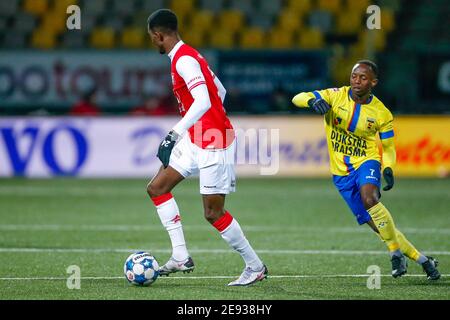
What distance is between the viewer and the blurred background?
66.7ft

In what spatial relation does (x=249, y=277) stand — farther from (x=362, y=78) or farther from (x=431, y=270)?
(x=362, y=78)

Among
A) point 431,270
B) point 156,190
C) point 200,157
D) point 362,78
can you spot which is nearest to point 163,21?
point 200,157

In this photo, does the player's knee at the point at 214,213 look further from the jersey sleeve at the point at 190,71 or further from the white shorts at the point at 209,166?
the jersey sleeve at the point at 190,71

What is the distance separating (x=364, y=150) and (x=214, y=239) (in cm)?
356

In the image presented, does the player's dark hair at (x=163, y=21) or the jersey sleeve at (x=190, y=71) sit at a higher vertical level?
the player's dark hair at (x=163, y=21)

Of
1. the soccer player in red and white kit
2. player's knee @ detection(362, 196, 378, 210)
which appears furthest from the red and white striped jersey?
player's knee @ detection(362, 196, 378, 210)

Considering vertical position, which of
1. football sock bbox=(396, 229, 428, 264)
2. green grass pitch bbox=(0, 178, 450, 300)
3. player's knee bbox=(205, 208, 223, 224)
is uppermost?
player's knee bbox=(205, 208, 223, 224)

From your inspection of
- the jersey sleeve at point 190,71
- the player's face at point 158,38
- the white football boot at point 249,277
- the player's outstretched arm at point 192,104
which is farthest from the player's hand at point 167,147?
the white football boot at point 249,277

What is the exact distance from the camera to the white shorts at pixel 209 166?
8812 millimetres

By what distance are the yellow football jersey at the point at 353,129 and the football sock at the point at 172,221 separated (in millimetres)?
1490

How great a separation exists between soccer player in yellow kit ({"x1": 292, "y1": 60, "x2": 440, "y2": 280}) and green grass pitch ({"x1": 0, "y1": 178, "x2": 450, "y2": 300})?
31 cm

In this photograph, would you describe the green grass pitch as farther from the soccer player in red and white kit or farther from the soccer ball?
the soccer player in red and white kit
